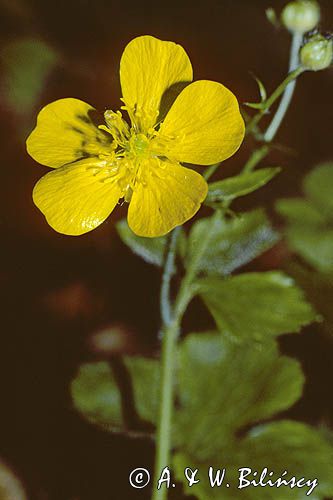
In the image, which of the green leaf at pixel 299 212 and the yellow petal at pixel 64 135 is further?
the green leaf at pixel 299 212

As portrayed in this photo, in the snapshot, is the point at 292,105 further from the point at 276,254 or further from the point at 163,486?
the point at 163,486

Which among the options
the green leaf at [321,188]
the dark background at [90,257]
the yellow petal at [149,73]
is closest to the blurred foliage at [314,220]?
the green leaf at [321,188]

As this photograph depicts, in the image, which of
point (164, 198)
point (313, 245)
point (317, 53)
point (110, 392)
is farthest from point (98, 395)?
point (317, 53)

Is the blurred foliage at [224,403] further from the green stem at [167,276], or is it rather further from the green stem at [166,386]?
the green stem at [167,276]

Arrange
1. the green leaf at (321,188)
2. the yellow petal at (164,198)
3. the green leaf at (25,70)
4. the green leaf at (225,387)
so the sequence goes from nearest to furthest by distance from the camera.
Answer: the yellow petal at (164,198) < the green leaf at (225,387) < the green leaf at (321,188) < the green leaf at (25,70)

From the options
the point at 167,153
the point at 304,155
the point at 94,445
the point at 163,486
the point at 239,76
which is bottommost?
the point at 94,445

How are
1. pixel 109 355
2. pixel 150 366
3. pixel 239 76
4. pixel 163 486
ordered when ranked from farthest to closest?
pixel 239 76 < pixel 109 355 < pixel 150 366 < pixel 163 486

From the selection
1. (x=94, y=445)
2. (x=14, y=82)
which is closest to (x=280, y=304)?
(x=94, y=445)

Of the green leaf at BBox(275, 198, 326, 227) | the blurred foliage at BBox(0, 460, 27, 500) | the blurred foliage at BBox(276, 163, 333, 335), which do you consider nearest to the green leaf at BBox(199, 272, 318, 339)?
the blurred foliage at BBox(276, 163, 333, 335)
